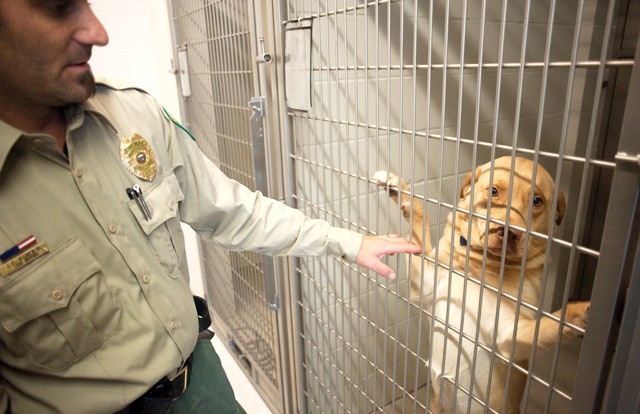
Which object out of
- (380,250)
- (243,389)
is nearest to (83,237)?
(380,250)

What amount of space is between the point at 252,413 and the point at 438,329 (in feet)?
3.52

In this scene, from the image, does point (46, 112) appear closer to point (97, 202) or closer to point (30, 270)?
point (97, 202)

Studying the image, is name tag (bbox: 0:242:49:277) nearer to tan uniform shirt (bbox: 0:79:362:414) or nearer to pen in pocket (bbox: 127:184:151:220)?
tan uniform shirt (bbox: 0:79:362:414)

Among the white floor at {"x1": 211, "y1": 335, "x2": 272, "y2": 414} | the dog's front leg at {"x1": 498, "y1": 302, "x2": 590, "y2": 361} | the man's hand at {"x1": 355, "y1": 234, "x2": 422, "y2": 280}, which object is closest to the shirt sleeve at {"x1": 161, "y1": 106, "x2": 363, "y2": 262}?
the man's hand at {"x1": 355, "y1": 234, "x2": 422, "y2": 280}

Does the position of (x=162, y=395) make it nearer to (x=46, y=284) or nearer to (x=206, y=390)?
(x=206, y=390)

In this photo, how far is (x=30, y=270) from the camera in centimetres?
72

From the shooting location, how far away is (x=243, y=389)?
74.7 inches

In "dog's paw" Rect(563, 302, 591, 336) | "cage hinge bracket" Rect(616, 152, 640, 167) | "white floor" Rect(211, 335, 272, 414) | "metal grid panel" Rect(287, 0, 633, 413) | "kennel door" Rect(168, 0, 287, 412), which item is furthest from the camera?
"white floor" Rect(211, 335, 272, 414)

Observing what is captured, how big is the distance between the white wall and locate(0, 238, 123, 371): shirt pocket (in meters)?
1.53

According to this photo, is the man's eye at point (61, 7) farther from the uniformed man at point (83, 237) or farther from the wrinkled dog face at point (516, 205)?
the wrinkled dog face at point (516, 205)

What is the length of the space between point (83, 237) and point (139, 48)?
1804mm

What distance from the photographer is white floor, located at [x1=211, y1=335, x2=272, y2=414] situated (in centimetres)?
178

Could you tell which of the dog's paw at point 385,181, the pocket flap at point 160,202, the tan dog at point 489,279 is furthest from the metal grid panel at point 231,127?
the tan dog at point 489,279

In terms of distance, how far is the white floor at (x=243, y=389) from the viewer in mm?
1776
